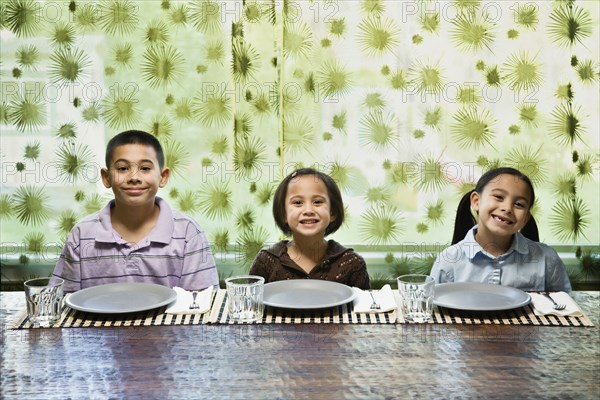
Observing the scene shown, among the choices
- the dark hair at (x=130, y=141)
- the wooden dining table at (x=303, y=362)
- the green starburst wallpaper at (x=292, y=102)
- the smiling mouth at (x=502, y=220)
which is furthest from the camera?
the green starburst wallpaper at (x=292, y=102)

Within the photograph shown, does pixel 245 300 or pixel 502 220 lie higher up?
pixel 502 220

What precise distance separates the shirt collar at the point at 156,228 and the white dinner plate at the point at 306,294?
541mm

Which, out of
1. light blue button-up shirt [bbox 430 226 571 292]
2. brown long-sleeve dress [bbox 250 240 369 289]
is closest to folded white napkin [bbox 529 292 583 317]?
light blue button-up shirt [bbox 430 226 571 292]

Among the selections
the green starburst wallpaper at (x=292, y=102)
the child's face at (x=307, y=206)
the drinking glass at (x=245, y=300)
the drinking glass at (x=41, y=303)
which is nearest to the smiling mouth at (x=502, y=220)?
the child's face at (x=307, y=206)

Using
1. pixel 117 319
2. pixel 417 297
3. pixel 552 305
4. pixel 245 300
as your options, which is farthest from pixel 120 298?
pixel 552 305

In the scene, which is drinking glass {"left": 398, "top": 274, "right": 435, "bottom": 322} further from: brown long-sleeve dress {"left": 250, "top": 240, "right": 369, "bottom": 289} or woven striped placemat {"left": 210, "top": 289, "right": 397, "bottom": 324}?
brown long-sleeve dress {"left": 250, "top": 240, "right": 369, "bottom": 289}

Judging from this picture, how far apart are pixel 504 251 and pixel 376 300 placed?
2.04 feet

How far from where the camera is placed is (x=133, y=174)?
2.11m

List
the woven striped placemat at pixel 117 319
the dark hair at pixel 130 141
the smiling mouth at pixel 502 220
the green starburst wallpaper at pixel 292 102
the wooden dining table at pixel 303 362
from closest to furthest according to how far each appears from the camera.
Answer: the wooden dining table at pixel 303 362 → the woven striped placemat at pixel 117 319 → the smiling mouth at pixel 502 220 → the dark hair at pixel 130 141 → the green starburst wallpaper at pixel 292 102

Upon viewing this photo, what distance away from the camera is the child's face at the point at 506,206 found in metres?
2.01

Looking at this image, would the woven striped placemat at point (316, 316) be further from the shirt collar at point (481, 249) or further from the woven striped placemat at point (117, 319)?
the shirt collar at point (481, 249)

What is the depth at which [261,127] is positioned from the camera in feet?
9.89

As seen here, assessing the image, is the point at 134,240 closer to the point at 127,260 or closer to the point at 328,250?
the point at 127,260

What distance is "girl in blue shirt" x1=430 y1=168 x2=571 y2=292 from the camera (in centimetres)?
201
